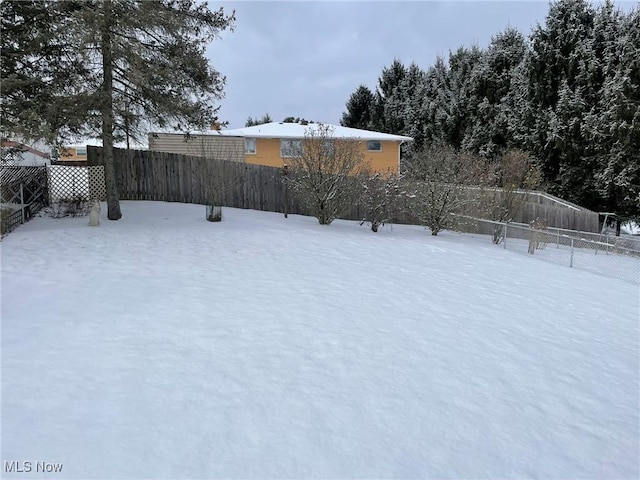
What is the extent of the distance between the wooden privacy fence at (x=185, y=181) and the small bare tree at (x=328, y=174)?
2.51 meters

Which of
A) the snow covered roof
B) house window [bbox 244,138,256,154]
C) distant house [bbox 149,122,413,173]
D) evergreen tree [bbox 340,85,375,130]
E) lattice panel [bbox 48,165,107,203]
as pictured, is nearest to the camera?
lattice panel [bbox 48,165,107,203]

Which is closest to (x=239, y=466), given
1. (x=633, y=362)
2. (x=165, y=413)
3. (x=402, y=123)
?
(x=165, y=413)

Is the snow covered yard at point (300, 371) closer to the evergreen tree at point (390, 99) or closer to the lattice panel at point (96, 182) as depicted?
the lattice panel at point (96, 182)

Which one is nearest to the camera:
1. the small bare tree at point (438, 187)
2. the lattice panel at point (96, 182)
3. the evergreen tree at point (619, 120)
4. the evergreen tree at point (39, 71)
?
the evergreen tree at point (39, 71)

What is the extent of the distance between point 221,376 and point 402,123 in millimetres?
32457

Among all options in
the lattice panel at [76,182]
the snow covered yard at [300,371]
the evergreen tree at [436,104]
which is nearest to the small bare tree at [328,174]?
the snow covered yard at [300,371]

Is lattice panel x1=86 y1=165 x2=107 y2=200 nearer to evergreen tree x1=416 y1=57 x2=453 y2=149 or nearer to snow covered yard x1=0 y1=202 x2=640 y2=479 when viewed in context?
snow covered yard x1=0 y1=202 x2=640 y2=479

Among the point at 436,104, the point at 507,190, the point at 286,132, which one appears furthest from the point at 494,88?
the point at 286,132

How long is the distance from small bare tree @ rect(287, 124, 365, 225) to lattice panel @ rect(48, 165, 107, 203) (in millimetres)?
6101

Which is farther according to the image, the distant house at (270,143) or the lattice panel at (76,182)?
the distant house at (270,143)

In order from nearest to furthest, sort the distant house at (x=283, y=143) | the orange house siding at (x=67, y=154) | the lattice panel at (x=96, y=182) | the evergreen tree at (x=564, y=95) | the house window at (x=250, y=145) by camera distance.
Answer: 1. the orange house siding at (x=67, y=154)
2. the lattice panel at (x=96, y=182)
3. the evergreen tree at (x=564, y=95)
4. the distant house at (x=283, y=143)
5. the house window at (x=250, y=145)

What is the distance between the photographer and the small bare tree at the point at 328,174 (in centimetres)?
1262

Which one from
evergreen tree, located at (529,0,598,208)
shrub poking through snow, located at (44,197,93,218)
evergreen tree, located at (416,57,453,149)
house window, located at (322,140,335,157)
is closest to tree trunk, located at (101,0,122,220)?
shrub poking through snow, located at (44,197,93,218)

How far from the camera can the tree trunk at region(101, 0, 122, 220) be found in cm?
933
